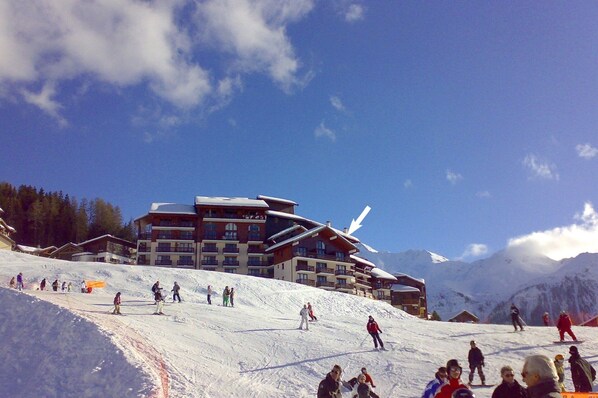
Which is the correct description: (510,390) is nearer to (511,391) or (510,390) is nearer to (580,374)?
(511,391)

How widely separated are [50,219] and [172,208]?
1621 inches

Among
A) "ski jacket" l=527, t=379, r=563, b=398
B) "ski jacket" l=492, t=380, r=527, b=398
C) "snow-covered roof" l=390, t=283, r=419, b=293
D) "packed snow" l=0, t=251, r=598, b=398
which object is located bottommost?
"packed snow" l=0, t=251, r=598, b=398

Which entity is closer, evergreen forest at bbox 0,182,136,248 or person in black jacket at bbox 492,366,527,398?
person in black jacket at bbox 492,366,527,398

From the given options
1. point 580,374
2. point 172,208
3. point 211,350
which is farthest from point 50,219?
point 580,374

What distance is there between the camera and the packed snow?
1512cm

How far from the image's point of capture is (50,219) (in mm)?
102062

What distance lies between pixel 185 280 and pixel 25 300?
76.9ft

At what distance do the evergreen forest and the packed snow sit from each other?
76638mm

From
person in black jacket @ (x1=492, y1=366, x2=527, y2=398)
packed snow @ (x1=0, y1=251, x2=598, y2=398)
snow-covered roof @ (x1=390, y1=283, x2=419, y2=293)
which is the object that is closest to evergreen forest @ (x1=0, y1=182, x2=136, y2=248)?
snow-covered roof @ (x1=390, y1=283, x2=419, y2=293)

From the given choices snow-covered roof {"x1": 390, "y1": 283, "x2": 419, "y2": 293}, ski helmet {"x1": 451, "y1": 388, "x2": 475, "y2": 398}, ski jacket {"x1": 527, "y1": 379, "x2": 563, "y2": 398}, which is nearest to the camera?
ski jacket {"x1": 527, "y1": 379, "x2": 563, "y2": 398}

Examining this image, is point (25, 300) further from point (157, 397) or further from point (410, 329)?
point (410, 329)

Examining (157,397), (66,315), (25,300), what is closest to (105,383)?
(157,397)

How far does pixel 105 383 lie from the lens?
14.4 metres

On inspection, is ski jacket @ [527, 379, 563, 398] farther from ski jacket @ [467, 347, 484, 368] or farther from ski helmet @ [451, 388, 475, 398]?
ski jacket @ [467, 347, 484, 368]
